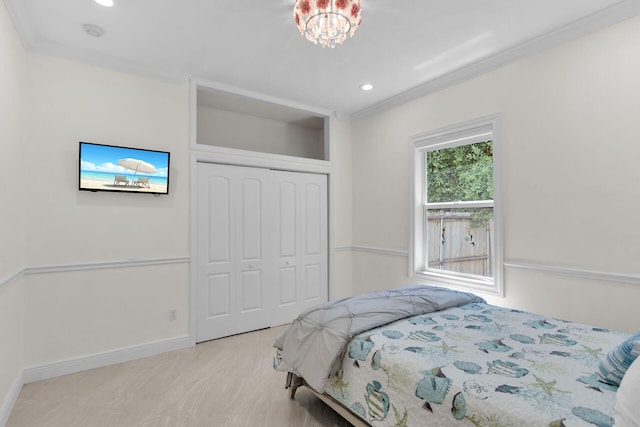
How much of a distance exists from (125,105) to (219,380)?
255 centimetres

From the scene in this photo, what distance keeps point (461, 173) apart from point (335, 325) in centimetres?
220

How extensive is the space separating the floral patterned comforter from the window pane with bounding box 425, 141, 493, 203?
4.47ft

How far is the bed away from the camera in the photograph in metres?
1.30

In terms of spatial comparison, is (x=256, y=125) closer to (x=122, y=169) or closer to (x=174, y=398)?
(x=122, y=169)

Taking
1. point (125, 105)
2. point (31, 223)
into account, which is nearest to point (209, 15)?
point (125, 105)

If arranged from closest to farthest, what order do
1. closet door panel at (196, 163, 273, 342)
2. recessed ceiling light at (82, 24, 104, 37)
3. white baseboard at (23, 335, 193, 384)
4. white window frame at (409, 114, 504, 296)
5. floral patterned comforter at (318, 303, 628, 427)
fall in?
floral patterned comforter at (318, 303, 628, 427) < recessed ceiling light at (82, 24, 104, 37) < white baseboard at (23, 335, 193, 384) < white window frame at (409, 114, 504, 296) < closet door panel at (196, 163, 273, 342)

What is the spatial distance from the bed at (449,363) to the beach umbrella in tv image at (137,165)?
2007 millimetres

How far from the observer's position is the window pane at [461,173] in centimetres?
320

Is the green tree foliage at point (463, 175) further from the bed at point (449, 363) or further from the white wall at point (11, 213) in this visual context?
the white wall at point (11, 213)

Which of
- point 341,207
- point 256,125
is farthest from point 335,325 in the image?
point 256,125

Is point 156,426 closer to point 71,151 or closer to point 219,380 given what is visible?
point 219,380

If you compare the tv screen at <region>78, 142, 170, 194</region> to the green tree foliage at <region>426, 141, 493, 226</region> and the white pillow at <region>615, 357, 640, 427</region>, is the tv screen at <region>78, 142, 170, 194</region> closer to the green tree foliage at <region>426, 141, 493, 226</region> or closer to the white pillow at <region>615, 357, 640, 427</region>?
the green tree foliage at <region>426, 141, 493, 226</region>

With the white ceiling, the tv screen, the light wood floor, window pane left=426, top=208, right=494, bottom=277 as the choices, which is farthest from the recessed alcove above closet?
the light wood floor

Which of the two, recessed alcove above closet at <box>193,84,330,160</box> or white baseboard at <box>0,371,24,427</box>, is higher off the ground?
recessed alcove above closet at <box>193,84,330,160</box>
